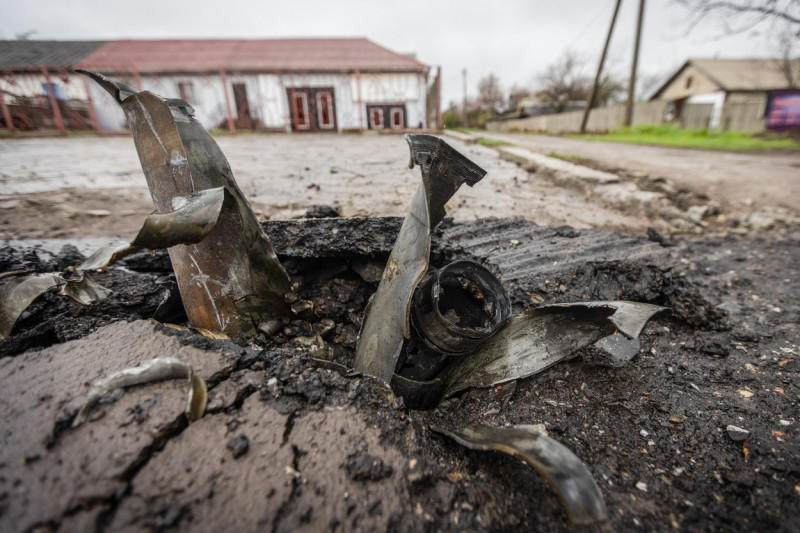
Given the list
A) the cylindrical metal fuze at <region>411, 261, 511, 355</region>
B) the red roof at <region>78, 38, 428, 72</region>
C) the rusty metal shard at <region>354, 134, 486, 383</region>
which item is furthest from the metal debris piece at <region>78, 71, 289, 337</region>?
the red roof at <region>78, 38, 428, 72</region>

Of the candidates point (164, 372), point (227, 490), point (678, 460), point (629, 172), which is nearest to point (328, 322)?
point (164, 372)

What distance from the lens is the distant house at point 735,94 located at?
17.5 m

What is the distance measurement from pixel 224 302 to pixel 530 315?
4.13ft

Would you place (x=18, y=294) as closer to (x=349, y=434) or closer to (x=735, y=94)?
(x=349, y=434)

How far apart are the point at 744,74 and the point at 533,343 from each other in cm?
3566

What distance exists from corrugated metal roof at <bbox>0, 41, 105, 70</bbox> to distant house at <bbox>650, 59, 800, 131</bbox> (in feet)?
102

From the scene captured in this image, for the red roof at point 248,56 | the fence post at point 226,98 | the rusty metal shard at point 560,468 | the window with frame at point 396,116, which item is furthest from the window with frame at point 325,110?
the rusty metal shard at point 560,468

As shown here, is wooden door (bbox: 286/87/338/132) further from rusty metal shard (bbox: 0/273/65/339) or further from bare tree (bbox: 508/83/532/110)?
bare tree (bbox: 508/83/532/110)

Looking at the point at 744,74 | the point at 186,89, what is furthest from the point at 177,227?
the point at 744,74

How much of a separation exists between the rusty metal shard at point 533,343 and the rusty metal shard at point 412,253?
0.31 metres

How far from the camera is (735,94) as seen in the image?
74.0ft

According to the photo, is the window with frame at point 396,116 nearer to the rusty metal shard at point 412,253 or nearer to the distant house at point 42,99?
the distant house at point 42,99

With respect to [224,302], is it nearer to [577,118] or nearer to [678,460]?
[678,460]

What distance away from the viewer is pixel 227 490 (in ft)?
2.39
